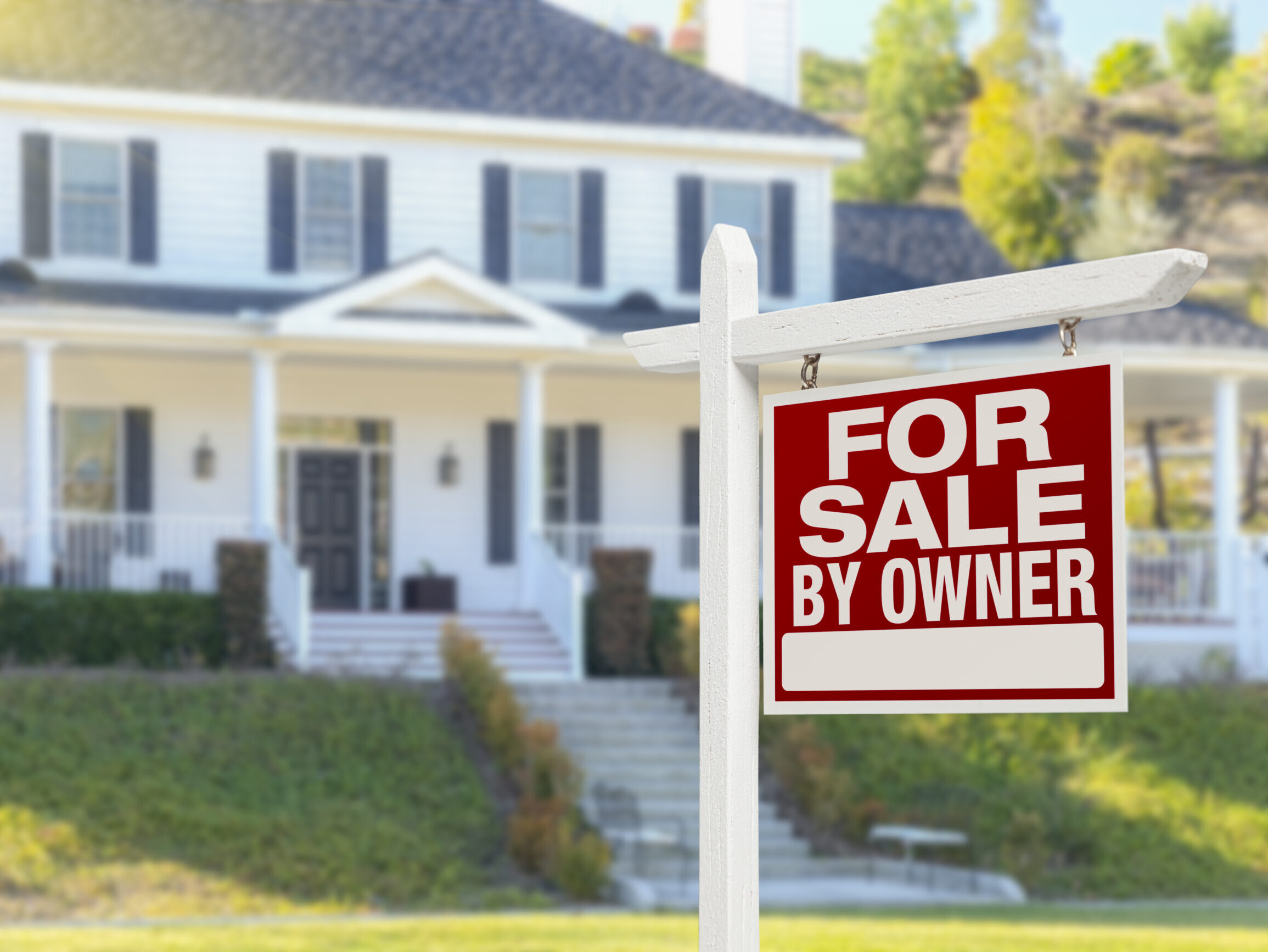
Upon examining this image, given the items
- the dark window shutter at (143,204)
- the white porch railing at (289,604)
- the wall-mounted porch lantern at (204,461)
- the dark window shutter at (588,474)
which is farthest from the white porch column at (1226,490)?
the dark window shutter at (143,204)

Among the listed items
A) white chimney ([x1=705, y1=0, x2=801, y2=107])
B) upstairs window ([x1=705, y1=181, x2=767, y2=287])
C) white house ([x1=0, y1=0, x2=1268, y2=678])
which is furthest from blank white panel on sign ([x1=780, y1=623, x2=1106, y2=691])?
white chimney ([x1=705, y1=0, x2=801, y2=107])

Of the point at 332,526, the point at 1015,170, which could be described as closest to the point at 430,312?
the point at 332,526

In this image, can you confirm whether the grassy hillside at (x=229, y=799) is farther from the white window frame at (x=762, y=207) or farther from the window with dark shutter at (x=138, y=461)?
the white window frame at (x=762, y=207)

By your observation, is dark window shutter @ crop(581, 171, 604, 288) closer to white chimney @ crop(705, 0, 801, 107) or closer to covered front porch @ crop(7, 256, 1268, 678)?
covered front porch @ crop(7, 256, 1268, 678)

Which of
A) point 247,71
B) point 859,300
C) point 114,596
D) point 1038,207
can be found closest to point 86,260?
point 247,71

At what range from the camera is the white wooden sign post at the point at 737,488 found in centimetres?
379

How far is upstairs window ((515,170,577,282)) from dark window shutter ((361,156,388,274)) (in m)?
1.54

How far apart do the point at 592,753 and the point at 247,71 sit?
9.49 metres

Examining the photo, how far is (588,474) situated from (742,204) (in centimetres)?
376

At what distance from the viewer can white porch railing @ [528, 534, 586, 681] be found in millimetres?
18031

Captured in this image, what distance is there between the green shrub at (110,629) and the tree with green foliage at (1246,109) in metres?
62.8

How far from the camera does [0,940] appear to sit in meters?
10.8

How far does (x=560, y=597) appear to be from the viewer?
1856 cm

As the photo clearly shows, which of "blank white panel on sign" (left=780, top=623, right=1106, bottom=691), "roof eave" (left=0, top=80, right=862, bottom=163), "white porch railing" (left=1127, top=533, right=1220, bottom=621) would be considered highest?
"roof eave" (left=0, top=80, right=862, bottom=163)
